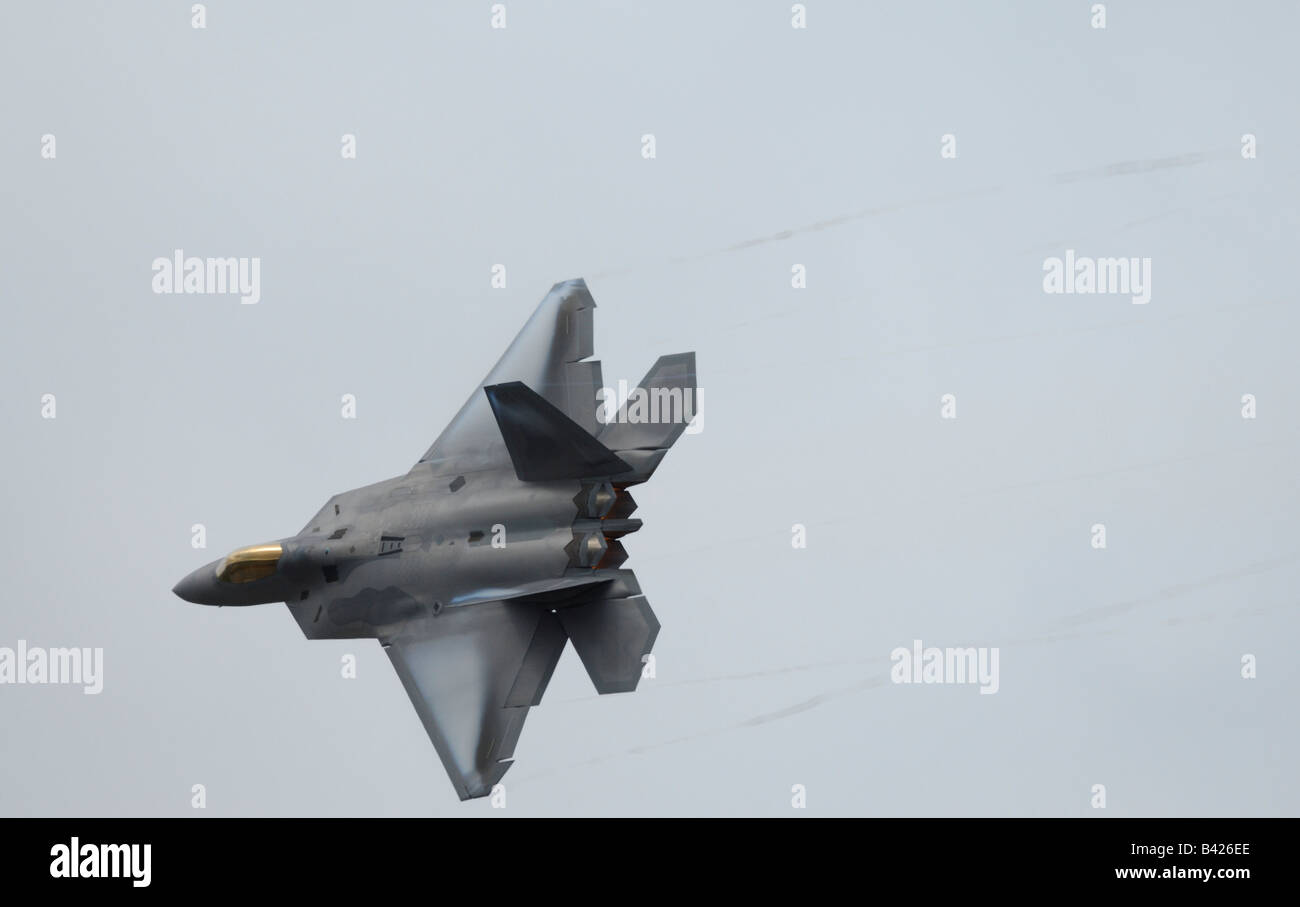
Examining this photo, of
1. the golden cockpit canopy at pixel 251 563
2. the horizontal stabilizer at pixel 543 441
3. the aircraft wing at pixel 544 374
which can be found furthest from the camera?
the aircraft wing at pixel 544 374

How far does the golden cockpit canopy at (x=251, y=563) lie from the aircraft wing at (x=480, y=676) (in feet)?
5.06

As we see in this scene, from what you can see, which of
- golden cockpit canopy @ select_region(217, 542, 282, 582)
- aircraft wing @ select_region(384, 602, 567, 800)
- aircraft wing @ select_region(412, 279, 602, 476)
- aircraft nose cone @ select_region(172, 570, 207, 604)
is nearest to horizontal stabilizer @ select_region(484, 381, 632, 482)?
aircraft wing @ select_region(412, 279, 602, 476)

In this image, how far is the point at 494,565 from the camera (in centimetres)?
1675

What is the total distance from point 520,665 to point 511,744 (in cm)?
67

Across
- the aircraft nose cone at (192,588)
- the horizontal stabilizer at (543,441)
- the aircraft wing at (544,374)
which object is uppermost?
the aircraft wing at (544,374)

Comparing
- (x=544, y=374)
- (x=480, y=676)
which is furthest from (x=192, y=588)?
(x=544, y=374)

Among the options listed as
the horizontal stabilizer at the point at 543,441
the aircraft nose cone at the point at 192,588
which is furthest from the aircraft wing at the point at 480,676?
the aircraft nose cone at the point at 192,588

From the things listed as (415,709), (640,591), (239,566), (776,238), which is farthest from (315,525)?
(776,238)

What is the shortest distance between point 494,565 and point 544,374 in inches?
89.3

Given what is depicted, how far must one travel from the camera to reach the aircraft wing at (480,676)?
54.2ft

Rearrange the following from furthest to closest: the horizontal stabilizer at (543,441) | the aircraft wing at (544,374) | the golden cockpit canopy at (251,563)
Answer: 1. the aircraft wing at (544,374)
2. the golden cockpit canopy at (251,563)
3. the horizontal stabilizer at (543,441)

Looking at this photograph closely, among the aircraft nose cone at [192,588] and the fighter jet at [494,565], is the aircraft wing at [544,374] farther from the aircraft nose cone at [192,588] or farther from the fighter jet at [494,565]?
the aircraft nose cone at [192,588]

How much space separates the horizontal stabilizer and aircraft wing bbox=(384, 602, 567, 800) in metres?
1.18

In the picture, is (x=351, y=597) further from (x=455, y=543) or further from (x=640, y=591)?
(x=640, y=591)
